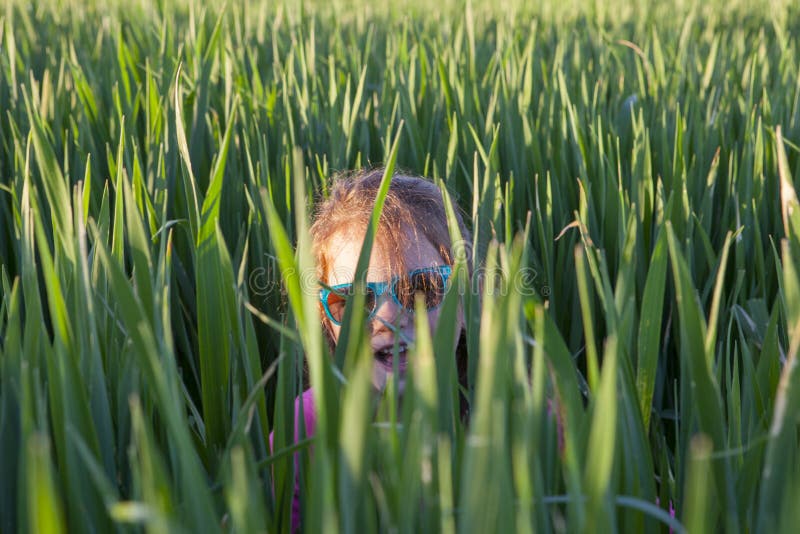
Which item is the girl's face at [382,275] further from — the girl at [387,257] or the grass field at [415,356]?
the grass field at [415,356]

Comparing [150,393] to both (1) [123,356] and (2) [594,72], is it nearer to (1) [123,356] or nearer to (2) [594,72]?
(1) [123,356]

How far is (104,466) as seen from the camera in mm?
610

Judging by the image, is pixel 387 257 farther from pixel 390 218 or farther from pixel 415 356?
pixel 415 356

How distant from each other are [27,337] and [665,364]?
0.80 meters

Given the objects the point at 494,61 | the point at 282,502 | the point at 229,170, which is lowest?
the point at 282,502

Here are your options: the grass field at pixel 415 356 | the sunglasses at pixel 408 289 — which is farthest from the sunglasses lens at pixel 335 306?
the grass field at pixel 415 356

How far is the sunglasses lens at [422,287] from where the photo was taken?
0.99 meters

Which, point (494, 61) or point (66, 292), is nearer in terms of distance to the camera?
point (66, 292)

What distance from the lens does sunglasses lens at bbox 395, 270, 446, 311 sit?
99 cm

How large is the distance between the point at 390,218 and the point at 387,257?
0.06 metres

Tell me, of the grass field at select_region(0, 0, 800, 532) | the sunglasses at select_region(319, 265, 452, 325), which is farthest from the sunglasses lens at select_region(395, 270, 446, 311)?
the grass field at select_region(0, 0, 800, 532)

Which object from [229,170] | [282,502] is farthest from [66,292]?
[229,170]

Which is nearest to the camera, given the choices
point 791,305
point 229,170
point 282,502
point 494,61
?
point 791,305

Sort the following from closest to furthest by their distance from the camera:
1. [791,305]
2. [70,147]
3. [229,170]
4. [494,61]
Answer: [791,305] < [229,170] < [70,147] < [494,61]
